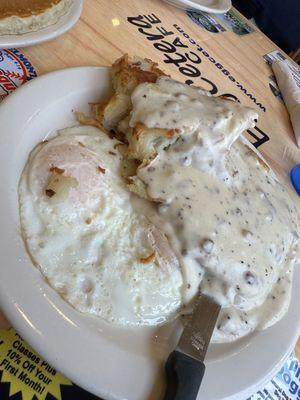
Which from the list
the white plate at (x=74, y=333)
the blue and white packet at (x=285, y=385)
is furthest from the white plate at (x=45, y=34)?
the blue and white packet at (x=285, y=385)

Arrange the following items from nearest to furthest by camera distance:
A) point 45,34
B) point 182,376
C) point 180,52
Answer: point 182,376 → point 45,34 → point 180,52

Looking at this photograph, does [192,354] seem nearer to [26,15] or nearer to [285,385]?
[285,385]

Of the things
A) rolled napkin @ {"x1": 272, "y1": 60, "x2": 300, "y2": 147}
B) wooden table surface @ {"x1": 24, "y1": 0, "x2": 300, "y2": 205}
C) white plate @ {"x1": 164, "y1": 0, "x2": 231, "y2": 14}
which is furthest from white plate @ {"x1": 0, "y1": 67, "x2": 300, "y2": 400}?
white plate @ {"x1": 164, "y1": 0, "x2": 231, "y2": 14}

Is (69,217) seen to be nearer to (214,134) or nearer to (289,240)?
(214,134)

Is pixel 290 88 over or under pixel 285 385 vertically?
over

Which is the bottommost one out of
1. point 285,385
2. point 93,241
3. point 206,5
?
point 285,385

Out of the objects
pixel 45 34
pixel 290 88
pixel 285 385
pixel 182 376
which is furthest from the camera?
pixel 290 88

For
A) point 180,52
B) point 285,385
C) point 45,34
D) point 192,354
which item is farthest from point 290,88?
point 192,354

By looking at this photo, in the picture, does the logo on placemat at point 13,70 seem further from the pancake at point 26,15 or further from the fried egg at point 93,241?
the fried egg at point 93,241

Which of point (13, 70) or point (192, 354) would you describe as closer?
point (192, 354)
